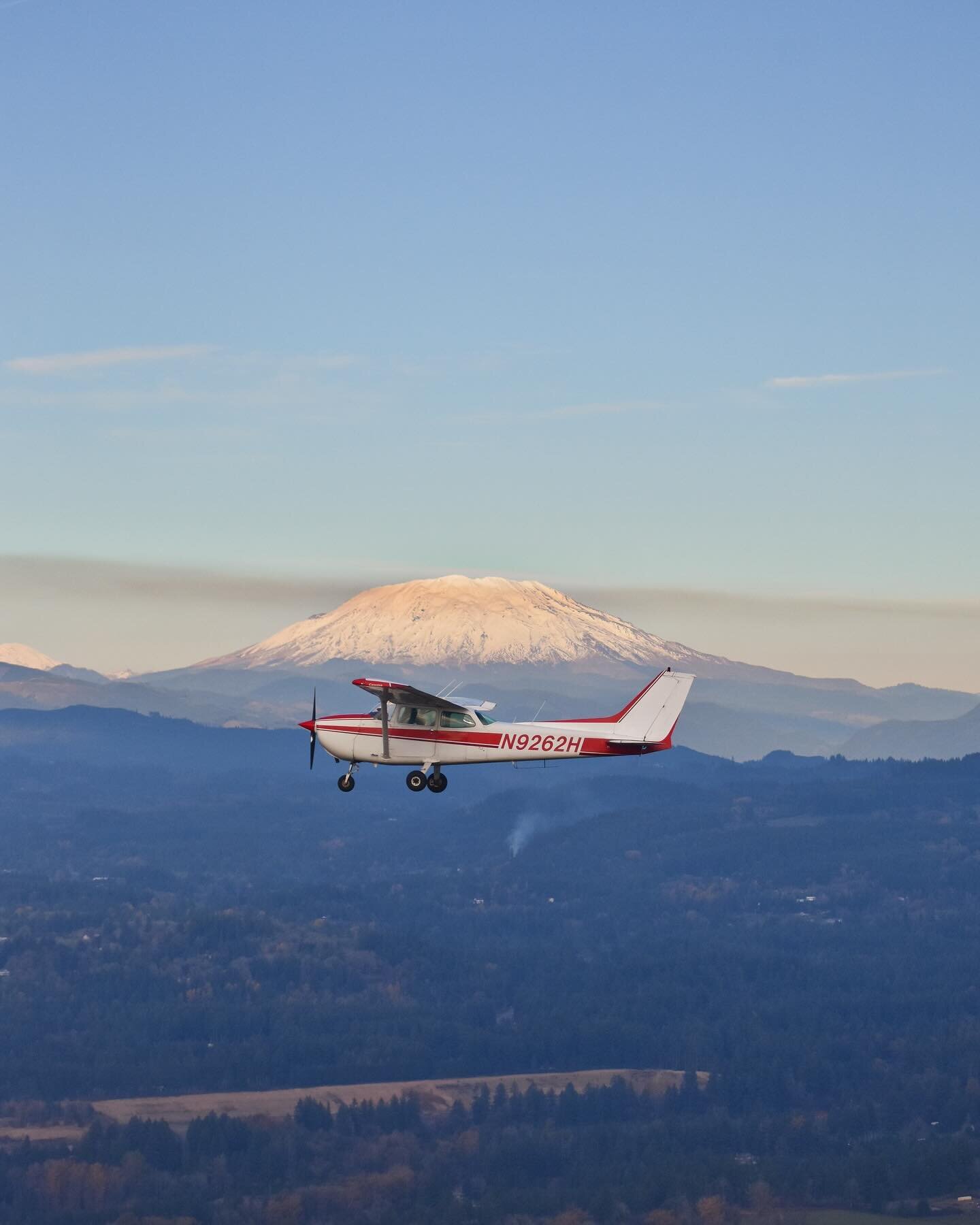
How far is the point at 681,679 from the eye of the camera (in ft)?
415

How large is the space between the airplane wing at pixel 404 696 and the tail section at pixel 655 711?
10991mm

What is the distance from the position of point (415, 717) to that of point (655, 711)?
16.0 metres

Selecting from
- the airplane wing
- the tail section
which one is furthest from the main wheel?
the tail section

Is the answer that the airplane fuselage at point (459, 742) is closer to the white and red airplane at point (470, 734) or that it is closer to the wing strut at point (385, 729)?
the white and red airplane at point (470, 734)

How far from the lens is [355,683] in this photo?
12188cm

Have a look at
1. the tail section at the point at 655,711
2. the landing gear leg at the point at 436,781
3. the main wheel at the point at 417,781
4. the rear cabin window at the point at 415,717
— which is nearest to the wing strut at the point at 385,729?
the rear cabin window at the point at 415,717

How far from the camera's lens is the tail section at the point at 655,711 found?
125625 millimetres

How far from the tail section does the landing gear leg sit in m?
12.0

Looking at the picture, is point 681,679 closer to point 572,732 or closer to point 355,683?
point 572,732

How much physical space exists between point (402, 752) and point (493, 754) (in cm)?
606

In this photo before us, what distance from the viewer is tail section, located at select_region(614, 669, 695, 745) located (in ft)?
412

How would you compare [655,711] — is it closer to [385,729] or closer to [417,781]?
[417,781]

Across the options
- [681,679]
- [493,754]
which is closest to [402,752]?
[493,754]

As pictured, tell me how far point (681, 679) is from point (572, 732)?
320 inches
